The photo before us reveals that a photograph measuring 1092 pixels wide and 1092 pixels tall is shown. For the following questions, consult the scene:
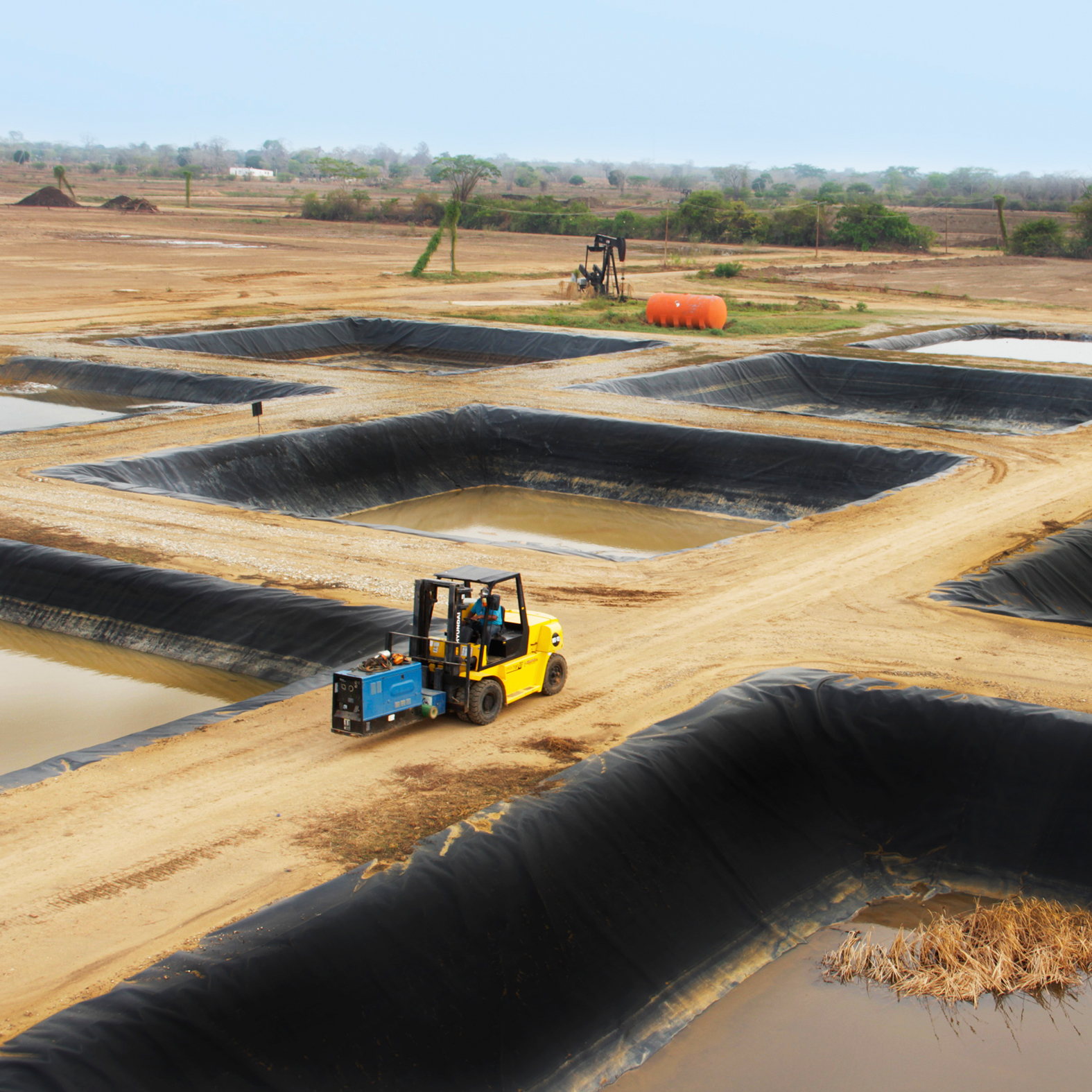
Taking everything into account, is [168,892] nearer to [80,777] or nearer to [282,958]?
[282,958]

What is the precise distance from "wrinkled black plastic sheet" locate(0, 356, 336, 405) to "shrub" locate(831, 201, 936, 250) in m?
54.6

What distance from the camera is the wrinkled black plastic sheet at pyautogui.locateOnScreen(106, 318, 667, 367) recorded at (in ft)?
121

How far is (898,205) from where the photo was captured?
144375 millimetres

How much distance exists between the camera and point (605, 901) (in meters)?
9.21

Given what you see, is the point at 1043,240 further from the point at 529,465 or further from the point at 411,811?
the point at 411,811

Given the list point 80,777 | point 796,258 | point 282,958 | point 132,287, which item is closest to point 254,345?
point 132,287

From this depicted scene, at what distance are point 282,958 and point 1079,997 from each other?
5.85 meters

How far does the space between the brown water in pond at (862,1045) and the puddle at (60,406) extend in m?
21.8

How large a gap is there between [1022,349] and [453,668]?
34.5m

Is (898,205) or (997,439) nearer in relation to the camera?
(997,439)

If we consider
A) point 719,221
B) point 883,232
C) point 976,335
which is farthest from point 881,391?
point 719,221

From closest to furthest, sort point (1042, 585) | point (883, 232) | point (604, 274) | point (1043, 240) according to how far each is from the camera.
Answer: point (1042, 585), point (604, 274), point (1043, 240), point (883, 232)

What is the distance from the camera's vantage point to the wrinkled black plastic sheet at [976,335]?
39.9 metres

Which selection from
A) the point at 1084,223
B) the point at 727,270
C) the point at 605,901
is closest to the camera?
the point at 605,901
